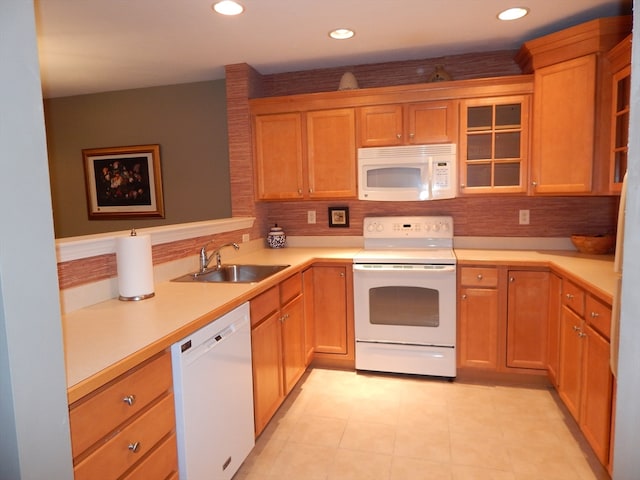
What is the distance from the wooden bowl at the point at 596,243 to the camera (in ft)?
8.87

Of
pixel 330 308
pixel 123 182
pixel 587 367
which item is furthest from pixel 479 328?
pixel 123 182

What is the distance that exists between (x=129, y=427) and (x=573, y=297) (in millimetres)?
2189

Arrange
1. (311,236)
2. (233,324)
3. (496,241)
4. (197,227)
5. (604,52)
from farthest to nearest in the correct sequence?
(311,236)
(496,241)
(197,227)
(604,52)
(233,324)

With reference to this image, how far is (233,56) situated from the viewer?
3.00 metres

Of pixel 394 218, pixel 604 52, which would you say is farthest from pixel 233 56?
pixel 604 52

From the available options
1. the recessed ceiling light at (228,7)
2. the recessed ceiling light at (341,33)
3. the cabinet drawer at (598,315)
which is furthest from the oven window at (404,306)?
the recessed ceiling light at (228,7)

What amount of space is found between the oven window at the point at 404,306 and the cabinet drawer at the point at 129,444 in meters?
1.76

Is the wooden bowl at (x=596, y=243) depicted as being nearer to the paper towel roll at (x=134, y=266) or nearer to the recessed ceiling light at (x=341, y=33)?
the recessed ceiling light at (x=341, y=33)

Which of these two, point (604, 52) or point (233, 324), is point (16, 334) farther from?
point (604, 52)

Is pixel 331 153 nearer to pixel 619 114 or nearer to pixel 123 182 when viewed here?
pixel 619 114

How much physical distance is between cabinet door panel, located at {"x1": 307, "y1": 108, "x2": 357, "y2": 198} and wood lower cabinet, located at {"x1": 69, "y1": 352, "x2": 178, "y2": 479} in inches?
81.9

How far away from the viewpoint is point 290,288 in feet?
8.36

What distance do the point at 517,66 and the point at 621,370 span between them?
118 inches

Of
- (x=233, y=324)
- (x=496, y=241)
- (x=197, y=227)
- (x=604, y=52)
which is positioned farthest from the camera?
(x=496, y=241)
